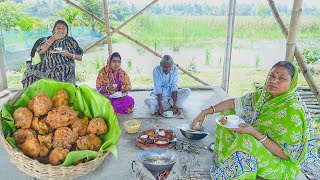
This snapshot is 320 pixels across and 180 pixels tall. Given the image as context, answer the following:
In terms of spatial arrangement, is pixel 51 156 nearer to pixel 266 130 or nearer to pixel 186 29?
pixel 266 130

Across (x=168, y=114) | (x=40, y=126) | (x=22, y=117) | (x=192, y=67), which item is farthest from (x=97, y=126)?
(x=192, y=67)

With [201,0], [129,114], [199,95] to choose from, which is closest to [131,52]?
[201,0]

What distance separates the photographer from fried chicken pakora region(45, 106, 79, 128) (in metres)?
1.71

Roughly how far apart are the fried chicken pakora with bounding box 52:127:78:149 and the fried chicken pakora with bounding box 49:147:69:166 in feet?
0.12

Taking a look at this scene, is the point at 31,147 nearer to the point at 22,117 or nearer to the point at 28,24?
the point at 22,117

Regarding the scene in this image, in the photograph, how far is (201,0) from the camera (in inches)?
304

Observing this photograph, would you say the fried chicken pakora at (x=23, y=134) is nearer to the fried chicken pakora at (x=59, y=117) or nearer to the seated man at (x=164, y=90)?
the fried chicken pakora at (x=59, y=117)

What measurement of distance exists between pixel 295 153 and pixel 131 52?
667 cm

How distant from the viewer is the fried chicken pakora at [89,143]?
1718 millimetres

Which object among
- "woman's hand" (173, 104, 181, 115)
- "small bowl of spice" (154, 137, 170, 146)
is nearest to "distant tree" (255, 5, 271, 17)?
"woman's hand" (173, 104, 181, 115)

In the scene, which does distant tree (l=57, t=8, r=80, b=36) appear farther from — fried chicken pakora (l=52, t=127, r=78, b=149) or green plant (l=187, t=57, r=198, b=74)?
fried chicken pakora (l=52, t=127, r=78, b=149)

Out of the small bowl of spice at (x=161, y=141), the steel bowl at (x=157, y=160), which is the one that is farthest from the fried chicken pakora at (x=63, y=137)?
the small bowl of spice at (x=161, y=141)

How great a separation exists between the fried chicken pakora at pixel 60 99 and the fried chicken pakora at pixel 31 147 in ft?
0.87

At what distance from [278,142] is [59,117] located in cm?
163
